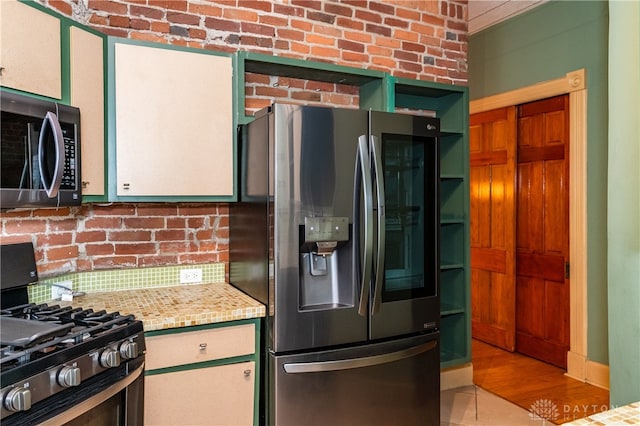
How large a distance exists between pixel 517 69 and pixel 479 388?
2726 mm

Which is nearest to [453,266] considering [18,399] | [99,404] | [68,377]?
[99,404]

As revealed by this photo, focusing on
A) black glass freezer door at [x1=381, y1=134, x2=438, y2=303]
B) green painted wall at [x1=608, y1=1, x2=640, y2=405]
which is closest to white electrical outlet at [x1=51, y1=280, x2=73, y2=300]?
black glass freezer door at [x1=381, y1=134, x2=438, y2=303]

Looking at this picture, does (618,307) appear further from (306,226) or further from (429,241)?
(306,226)

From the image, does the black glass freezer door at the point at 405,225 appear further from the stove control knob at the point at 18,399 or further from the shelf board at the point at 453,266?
the stove control knob at the point at 18,399

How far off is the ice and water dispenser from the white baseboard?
162 centimetres

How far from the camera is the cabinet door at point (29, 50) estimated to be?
1.76 meters

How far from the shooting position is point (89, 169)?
6.91 feet

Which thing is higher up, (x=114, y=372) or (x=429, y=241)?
(x=429, y=241)

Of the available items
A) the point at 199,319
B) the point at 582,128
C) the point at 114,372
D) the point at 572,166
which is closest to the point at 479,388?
the point at 572,166

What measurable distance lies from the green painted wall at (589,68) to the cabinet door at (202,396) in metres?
2.75

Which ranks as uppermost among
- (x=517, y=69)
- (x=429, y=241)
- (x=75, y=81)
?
(x=517, y=69)

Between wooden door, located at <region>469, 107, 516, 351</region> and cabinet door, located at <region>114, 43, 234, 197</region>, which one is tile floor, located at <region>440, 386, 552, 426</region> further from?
cabinet door, located at <region>114, 43, 234, 197</region>

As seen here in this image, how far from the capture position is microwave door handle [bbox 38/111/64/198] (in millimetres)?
1817

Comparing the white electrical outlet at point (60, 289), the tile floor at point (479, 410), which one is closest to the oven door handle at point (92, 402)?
the white electrical outlet at point (60, 289)
